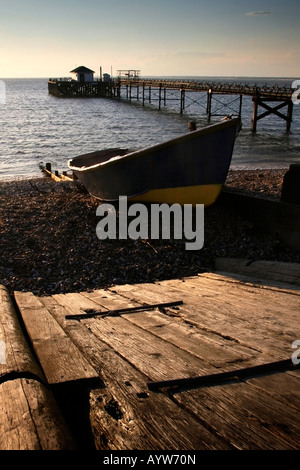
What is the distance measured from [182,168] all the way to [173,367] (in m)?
7.11

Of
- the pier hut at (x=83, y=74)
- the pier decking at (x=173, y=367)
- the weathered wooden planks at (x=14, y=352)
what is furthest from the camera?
the pier hut at (x=83, y=74)

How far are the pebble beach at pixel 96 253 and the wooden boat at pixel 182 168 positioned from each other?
0.60 m

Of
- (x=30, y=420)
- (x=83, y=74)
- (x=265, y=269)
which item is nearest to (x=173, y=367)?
(x=30, y=420)

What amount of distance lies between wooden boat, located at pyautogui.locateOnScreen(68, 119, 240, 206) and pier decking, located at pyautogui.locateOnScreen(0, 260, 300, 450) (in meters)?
4.93

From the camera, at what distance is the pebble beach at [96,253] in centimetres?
688

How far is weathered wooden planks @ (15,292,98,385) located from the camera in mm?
2365

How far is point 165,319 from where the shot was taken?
3834mm

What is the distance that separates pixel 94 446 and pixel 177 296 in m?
2.99

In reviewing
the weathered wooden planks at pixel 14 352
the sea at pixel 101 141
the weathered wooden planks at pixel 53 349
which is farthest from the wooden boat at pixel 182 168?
the sea at pixel 101 141

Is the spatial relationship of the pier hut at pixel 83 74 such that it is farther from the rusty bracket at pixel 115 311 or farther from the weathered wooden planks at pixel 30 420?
the weathered wooden planks at pixel 30 420

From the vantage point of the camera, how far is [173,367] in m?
2.60

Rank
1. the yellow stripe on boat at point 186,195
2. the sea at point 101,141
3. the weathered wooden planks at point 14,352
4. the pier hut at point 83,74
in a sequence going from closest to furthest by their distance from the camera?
the weathered wooden planks at point 14,352
the yellow stripe on boat at point 186,195
the sea at point 101,141
the pier hut at point 83,74

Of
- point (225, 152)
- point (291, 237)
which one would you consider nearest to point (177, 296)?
point (291, 237)

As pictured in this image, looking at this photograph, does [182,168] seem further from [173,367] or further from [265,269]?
[173,367]
